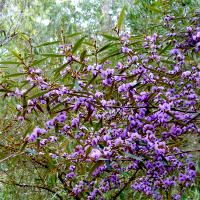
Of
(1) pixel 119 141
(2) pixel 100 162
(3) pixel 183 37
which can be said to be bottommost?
(2) pixel 100 162

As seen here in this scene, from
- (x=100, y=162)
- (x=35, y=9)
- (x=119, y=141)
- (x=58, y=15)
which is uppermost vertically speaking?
(x=58, y=15)

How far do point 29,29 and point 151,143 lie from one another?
4.33 m

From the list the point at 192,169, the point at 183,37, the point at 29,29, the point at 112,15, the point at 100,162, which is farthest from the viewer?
the point at 112,15

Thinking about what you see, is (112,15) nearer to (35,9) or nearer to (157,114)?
(35,9)

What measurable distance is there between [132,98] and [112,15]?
21.0ft

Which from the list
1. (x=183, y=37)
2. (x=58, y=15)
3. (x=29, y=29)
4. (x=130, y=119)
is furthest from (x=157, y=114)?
(x=58, y=15)

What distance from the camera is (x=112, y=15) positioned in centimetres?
704

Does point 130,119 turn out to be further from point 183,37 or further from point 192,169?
point 192,169

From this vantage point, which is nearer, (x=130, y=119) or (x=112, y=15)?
(x=130, y=119)

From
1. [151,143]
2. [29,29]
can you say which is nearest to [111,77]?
[151,143]

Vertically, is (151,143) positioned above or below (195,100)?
below

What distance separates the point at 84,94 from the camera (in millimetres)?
1184

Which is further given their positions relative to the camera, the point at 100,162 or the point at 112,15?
the point at 112,15

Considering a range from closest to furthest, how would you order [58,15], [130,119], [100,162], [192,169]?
1. [100,162]
2. [130,119]
3. [192,169]
4. [58,15]
